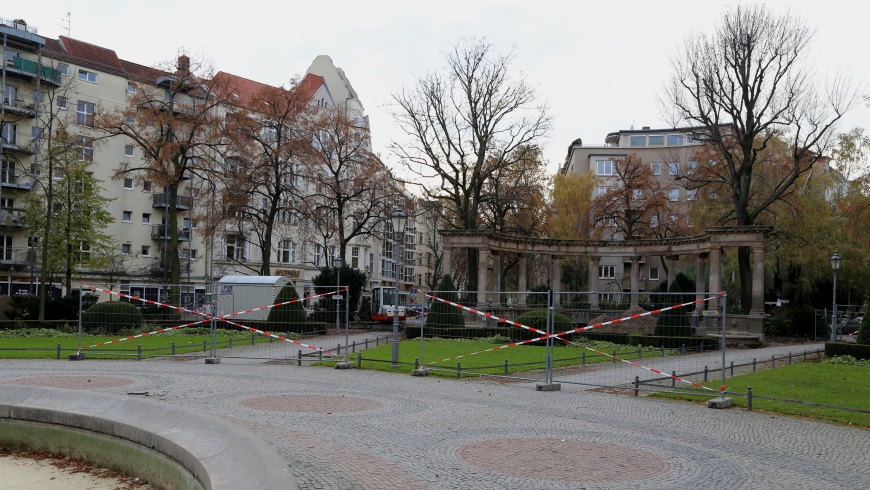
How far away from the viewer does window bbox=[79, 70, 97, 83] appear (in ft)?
188

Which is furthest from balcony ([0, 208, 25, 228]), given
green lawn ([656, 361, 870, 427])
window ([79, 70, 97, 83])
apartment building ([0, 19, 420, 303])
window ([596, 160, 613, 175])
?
window ([596, 160, 613, 175])

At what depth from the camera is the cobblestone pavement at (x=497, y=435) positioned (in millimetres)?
8273

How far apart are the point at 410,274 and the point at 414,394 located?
10078 cm

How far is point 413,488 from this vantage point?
7.48 m

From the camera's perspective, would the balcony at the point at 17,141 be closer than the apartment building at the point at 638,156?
Yes

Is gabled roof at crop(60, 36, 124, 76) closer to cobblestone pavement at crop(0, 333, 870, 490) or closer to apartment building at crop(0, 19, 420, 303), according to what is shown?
apartment building at crop(0, 19, 420, 303)

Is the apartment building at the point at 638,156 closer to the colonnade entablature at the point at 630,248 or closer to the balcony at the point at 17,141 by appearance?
the colonnade entablature at the point at 630,248

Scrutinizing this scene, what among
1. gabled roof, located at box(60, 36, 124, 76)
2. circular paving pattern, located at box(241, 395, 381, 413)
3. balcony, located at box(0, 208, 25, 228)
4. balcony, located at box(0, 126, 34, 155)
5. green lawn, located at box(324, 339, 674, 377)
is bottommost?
green lawn, located at box(324, 339, 674, 377)

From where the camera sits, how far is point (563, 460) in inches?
360

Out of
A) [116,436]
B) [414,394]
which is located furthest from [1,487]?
[414,394]

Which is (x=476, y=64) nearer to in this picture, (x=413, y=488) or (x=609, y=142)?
(x=413, y=488)

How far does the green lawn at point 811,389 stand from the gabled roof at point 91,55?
175 ft

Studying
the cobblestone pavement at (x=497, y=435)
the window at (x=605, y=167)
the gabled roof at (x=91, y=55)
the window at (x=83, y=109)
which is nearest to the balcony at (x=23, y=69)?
the window at (x=83, y=109)

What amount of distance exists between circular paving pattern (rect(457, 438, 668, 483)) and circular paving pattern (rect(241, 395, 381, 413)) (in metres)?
3.57
